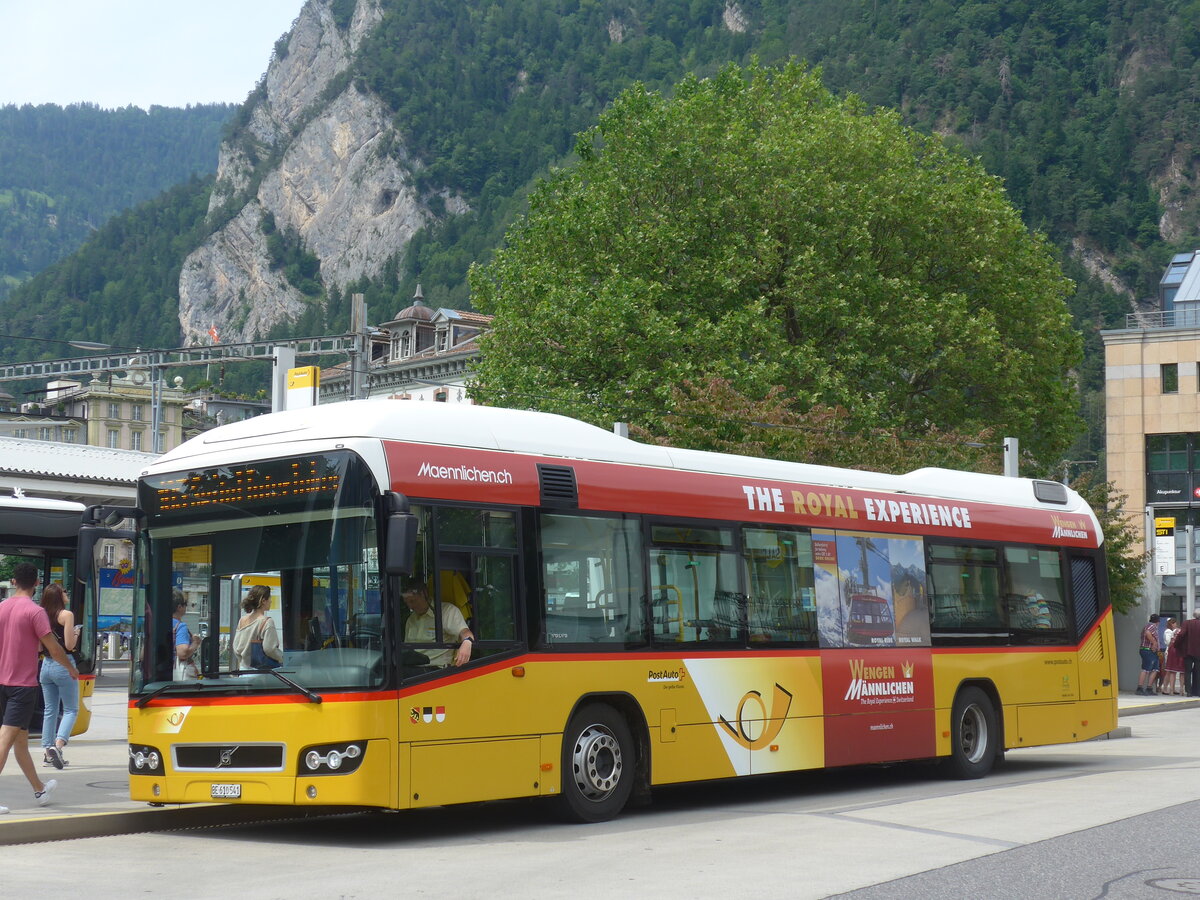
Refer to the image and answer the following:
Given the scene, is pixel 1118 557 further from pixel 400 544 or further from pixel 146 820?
pixel 400 544

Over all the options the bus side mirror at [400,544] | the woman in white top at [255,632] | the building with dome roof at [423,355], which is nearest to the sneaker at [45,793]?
the woman in white top at [255,632]

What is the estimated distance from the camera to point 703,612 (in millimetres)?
12711

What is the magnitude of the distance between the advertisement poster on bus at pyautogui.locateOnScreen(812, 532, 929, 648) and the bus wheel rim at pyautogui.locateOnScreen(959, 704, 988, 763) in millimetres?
1164

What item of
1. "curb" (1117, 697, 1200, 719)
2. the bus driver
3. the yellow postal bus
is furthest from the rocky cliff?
the bus driver

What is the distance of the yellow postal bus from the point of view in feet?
33.1

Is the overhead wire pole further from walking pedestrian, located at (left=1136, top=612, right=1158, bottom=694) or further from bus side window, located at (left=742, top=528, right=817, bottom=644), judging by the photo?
walking pedestrian, located at (left=1136, top=612, right=1158, bottom=694)

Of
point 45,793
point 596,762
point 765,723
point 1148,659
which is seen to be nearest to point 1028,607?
point 765,723

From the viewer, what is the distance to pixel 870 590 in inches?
574

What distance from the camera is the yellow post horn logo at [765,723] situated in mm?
12820

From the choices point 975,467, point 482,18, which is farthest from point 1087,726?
point 482,18

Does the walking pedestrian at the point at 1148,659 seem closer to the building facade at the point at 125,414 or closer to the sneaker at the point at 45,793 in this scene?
the sneaker at the point at 45,793

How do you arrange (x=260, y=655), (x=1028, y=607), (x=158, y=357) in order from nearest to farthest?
(x=260, y=655), (x=1028, y=607), (x=158, y=357)

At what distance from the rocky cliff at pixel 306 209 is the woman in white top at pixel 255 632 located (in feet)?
515

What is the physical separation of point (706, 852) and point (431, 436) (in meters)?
3.36
